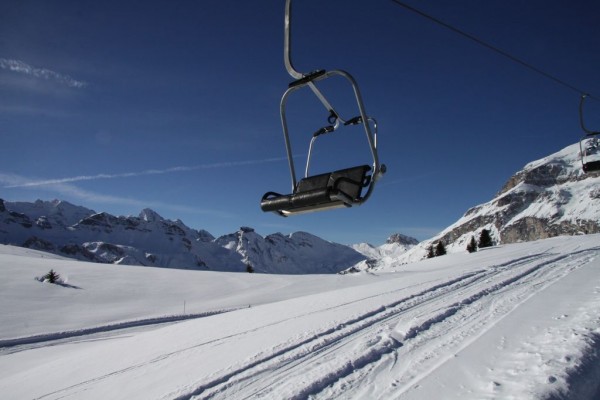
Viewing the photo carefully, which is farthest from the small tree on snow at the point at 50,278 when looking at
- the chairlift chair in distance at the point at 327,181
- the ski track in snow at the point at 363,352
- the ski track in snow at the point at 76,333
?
the chairlift chair in distance at the point at 327,181

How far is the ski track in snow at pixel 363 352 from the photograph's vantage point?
5.09m

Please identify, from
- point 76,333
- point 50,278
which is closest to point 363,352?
point 76,333

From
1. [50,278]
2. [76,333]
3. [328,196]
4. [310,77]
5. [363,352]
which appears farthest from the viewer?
[50,278]

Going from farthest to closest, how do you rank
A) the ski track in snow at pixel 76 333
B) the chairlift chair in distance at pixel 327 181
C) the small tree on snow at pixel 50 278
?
the small tree on snow at pixel 50 278 → the ski track in snow at pixel 76 333 → the chairlift chair in distance at pixel 327 181

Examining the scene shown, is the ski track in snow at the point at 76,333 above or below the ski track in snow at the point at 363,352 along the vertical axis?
below

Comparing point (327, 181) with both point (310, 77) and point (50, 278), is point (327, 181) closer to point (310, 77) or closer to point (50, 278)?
point (310, 77)

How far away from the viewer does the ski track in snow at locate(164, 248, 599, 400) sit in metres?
5.09

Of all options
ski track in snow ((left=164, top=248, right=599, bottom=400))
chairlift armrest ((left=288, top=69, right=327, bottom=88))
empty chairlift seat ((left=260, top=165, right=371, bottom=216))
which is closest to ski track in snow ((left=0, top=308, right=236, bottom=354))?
ski track in snow ((left=164, top=248, right=599, bottom=400))

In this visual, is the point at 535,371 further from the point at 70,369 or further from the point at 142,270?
the point at 142,270

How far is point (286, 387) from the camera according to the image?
509 centimetres

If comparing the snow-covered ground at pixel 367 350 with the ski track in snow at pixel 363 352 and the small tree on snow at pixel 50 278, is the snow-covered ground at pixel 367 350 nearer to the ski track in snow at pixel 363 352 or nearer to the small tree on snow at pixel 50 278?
the ski track in snow at pixel 363 352

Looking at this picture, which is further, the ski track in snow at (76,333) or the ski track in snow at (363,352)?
the ski track in snow at (76,333)

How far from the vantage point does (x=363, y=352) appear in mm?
6016

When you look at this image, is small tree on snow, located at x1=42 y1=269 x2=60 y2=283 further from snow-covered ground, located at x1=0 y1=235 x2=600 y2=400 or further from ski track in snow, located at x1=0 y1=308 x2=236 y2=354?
ski track in snow, located at x1=0 y1=308 x2=236 y2=354
